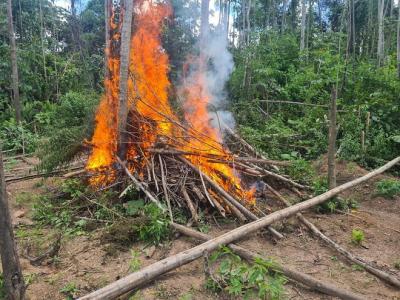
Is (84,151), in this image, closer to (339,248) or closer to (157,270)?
(157,270)

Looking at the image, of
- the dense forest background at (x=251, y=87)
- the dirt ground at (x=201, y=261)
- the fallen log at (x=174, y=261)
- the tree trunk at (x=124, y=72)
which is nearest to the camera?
the fallen log at (x=174, y=261)

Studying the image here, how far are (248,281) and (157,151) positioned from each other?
3434 millimetres

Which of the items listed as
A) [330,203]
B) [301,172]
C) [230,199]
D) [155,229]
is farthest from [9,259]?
[301,172]

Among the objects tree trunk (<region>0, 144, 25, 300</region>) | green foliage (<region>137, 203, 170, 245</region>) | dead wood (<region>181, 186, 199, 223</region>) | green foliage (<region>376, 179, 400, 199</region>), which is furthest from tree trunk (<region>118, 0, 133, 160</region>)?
green foliage (<region>376, 179, 400, 199</region>)

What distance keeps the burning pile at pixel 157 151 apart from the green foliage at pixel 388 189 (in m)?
2.77

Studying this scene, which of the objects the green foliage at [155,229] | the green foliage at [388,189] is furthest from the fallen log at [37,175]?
the green foliage at [388,189]

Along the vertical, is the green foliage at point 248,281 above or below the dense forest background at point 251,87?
below

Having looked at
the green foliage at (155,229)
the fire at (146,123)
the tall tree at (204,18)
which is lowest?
the green foliage at (155,229)

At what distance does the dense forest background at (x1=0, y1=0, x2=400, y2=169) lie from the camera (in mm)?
9945

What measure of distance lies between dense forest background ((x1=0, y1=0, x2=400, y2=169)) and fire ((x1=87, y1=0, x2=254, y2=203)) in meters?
0.63

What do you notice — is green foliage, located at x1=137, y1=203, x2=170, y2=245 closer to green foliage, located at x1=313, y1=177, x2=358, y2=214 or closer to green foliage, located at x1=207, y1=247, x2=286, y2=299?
green foliage, located at x1=207, y1=247, x2=286, y2=299

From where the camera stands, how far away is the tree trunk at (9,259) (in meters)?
3.01

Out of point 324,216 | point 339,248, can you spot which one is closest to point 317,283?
point 339,248

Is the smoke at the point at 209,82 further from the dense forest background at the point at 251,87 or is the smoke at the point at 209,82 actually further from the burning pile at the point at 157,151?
the burning pile at the point at 157,151
